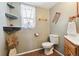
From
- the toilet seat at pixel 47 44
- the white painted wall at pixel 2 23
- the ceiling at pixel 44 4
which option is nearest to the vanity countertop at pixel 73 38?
the toilet seat at pixel 47 44

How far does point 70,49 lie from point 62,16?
412 mm

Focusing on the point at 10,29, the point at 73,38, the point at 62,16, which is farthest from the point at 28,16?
the point at 73,38

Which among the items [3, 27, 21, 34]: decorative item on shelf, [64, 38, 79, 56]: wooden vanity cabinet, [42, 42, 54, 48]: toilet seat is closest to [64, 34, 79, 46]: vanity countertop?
[64, 38, 79, 56]: wooden vanity cabinet

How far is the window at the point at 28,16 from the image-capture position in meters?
1.45

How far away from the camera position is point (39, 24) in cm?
149

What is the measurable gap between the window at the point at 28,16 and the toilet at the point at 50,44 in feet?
0.89

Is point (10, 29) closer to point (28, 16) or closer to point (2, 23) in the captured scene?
point (2, 23)

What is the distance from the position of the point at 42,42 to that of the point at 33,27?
0.22m

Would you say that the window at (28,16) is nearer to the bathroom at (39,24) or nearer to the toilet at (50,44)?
the bathroom at (39,24)

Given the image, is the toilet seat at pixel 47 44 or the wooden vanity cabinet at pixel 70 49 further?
the toilet seat at pixel 47 44

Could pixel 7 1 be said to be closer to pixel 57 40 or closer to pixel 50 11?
pixel 50 11

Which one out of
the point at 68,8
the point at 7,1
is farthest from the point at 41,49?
the point at 7,1

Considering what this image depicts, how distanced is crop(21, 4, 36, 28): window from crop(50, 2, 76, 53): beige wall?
235 mm

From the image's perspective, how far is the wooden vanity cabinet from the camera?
53.3 inches
